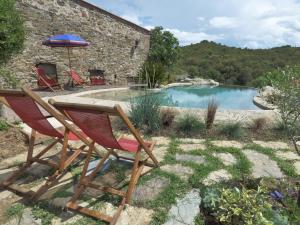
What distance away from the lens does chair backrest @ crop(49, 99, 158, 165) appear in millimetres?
1949

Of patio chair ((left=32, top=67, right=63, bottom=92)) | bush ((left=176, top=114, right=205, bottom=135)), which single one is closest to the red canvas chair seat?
bush ((left=176, top=114, right=205, bottom=135))

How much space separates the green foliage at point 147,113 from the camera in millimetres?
4270

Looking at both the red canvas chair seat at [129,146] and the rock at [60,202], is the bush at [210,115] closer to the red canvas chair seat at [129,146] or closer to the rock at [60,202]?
the red canvas chair seat at [129,146]

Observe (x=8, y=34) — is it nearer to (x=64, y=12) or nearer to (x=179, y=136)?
(x=179, y=136)

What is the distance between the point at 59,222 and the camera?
6.59ft

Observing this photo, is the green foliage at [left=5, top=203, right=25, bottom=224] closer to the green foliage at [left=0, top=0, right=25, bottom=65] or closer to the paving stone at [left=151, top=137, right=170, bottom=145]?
the paving stone at [left=151, top=137, right=170, bottom=145]

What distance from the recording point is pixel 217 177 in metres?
2.70

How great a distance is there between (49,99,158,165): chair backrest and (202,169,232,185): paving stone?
2.64 feet

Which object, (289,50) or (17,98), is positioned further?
(289,50)

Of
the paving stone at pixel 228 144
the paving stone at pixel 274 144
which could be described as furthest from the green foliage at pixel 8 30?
the paving stone at pixel 274 144

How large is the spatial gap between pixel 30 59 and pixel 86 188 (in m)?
8.36

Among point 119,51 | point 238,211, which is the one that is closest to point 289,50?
point 119,51

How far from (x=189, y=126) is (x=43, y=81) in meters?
6.93

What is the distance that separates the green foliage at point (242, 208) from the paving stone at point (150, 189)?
0.61 meters
